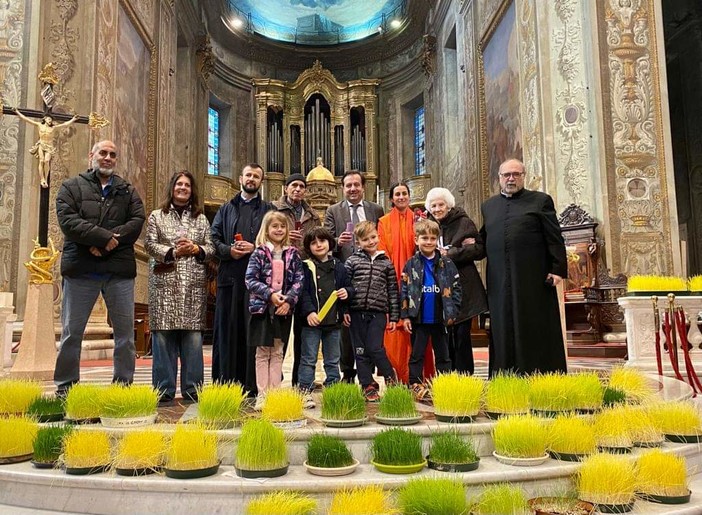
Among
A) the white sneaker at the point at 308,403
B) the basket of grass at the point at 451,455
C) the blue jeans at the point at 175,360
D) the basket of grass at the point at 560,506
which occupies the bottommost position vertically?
the basket of grass at the point at 560,506

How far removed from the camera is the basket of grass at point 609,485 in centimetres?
240

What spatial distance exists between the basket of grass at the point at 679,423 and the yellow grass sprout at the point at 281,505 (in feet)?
6.65

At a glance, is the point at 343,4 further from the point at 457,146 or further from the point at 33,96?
the point at 33,96

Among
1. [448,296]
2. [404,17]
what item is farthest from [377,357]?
[404,17]

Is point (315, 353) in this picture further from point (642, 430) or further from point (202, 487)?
point (642, 430)

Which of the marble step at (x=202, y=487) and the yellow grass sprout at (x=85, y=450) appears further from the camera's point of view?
the yellow grass sprout at (x=85, y=450)

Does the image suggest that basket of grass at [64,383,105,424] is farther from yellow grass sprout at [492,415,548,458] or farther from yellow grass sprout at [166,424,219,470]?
yellow grass sprout at [492,415,548,458]

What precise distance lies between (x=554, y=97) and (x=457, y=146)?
6524 mm

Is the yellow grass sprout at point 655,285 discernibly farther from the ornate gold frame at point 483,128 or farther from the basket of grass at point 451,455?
the ornate gold frame at point 483,128

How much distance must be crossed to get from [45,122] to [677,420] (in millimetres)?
6431

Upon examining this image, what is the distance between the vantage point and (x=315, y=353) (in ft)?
13.2

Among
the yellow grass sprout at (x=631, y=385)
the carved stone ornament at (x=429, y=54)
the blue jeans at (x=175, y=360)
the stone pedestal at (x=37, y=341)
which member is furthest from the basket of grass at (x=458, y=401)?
the carved stone ornament at (x=429, y=54)

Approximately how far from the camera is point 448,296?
4.09 meters

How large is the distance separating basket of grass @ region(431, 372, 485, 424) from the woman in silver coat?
1798mm
